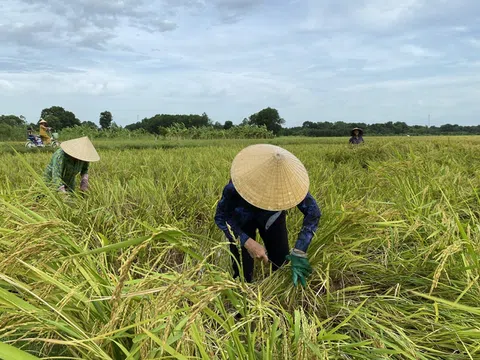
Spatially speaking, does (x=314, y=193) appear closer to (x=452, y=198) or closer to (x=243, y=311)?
(x=452, y=198)

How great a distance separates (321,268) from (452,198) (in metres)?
1.37

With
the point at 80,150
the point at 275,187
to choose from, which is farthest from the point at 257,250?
the point at 80,150

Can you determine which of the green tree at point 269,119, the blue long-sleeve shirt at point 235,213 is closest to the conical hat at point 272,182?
the blue long-sleeve shirt at point 235,213

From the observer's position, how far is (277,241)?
6.69 feet

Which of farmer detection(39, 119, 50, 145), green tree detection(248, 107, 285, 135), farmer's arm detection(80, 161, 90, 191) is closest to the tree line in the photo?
green tree detection(248, 107, 285, 135)

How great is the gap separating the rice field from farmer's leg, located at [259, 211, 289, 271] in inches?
5.1

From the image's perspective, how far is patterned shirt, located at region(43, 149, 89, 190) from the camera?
302 cm

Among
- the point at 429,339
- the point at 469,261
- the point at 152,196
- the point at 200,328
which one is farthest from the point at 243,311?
the point at 152,196

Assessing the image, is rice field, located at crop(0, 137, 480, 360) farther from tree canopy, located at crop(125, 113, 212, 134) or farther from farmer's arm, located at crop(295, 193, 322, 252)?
tree canopy, located at crop(125, 113, 212, 134)

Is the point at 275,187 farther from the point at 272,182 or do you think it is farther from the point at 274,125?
the point at 274,125

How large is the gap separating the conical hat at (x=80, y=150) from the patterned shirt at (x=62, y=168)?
3.7 inches

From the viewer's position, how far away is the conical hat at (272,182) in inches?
61.9

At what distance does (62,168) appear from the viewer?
3.14 meters

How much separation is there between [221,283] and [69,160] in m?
2.78
